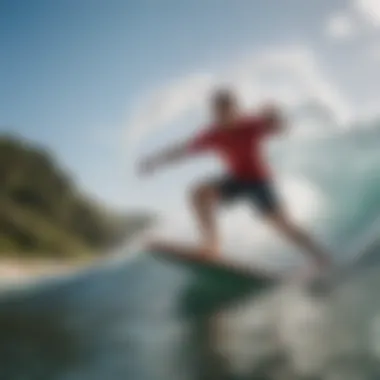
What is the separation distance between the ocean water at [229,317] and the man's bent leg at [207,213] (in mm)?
64

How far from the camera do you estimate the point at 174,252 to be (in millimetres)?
1343

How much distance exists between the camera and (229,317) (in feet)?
4.31

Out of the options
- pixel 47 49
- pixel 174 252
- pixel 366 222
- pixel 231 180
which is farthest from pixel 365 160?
pixel 47 49

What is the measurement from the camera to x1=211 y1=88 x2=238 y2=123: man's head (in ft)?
4.49

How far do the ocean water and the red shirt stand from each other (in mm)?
36

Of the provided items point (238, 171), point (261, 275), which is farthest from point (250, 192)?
point (261, 275)

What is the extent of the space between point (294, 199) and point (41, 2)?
591mm

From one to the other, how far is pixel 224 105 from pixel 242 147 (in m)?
0.09

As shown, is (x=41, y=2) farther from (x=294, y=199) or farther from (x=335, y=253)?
(x=335, y=253)

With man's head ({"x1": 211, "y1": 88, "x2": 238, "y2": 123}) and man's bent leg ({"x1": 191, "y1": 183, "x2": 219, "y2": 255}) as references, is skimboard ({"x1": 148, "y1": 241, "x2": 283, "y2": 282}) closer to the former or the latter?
man's bent leg ({"x1": 191, "y1": 183, "x2": 219, "y2": 255})

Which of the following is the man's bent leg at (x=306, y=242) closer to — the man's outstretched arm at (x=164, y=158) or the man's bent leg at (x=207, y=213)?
the man's bent leg at (x=207, y=213)

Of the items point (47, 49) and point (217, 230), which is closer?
point (217, 230)

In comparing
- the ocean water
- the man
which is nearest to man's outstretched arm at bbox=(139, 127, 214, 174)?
the man

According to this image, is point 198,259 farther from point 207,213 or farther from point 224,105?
point 224,105
